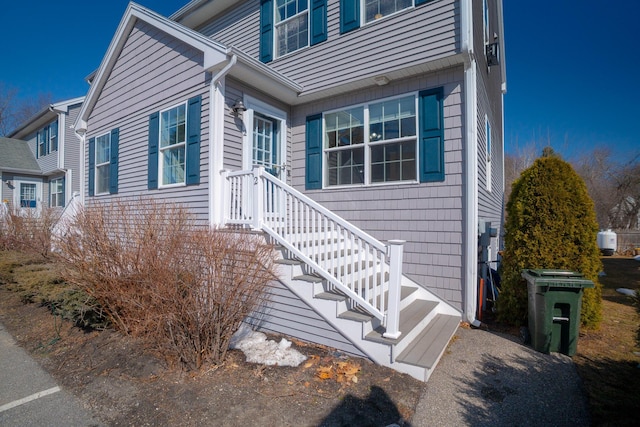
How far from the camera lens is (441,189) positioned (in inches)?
199

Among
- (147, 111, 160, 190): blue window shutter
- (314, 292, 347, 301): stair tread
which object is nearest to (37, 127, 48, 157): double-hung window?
(147, 111, 160, 190): blue window shutter

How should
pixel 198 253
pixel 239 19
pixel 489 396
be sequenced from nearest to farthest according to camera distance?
pixel 489 396 < pixel 198 253 < pixel 239 19

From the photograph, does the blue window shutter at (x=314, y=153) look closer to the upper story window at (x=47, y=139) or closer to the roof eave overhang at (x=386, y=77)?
the roof eave overhang at (x=386, y=77)

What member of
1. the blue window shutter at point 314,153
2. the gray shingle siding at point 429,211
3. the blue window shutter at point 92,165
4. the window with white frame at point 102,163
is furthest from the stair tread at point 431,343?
the blue window shutter at point 92,165

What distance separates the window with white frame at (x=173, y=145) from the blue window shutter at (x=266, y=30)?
2304 mm

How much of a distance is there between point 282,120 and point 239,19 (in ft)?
10.6

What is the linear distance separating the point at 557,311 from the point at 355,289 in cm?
238

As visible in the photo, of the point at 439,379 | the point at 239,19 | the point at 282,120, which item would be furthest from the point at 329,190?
the point at 239,19

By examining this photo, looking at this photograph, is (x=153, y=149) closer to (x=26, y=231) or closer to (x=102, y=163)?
(x=102, y=163)

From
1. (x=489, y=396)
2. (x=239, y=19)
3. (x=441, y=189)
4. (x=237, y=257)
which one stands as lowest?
(x=489, y=396)

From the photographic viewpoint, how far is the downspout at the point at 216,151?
5.41 meters

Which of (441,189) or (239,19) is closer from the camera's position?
(441,189)

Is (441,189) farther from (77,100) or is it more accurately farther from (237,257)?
(77,100)

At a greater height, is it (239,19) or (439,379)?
(239,19)
